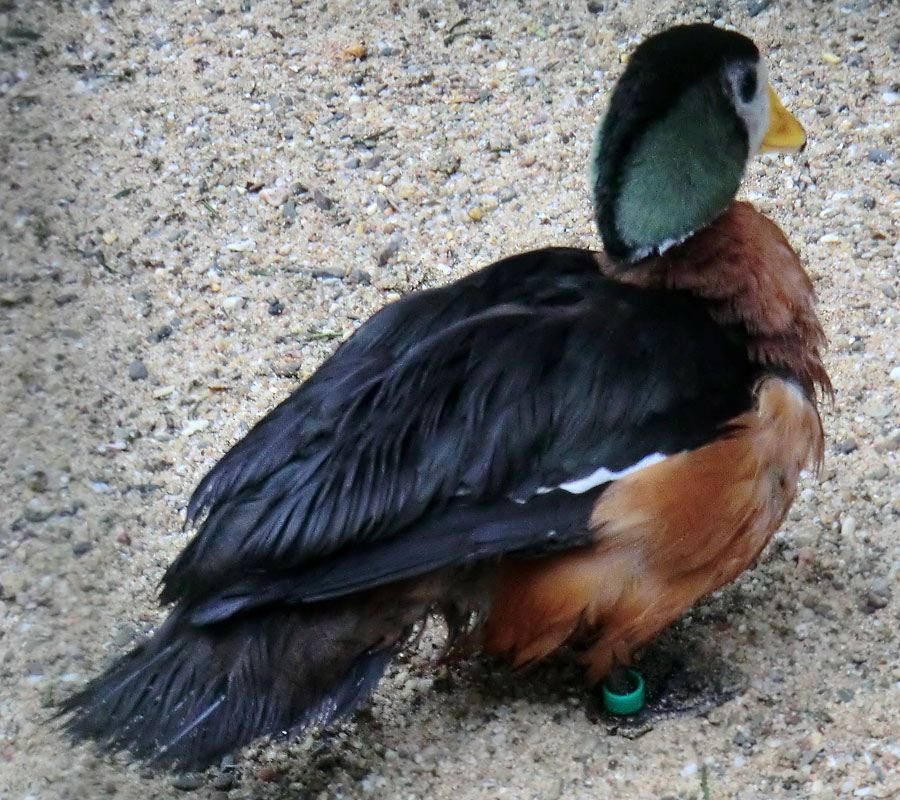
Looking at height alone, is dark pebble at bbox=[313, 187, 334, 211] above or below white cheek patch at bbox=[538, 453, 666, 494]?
above

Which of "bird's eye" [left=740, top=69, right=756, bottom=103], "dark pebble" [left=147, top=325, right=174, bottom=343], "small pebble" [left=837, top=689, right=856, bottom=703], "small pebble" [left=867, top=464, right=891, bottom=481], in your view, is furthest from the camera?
"dark pebble" [left=147, top=325, right=174, bottom=343]

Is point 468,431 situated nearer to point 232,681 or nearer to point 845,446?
point 232,681

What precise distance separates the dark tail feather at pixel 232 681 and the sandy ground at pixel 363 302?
0.13m

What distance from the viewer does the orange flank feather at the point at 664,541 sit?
221cm

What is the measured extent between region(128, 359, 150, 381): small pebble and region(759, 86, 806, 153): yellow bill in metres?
1.70

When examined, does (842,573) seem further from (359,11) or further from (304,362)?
(359,11)

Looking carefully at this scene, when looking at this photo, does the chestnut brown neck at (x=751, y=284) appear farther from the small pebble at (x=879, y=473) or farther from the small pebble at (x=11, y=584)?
the small pebble at (x=11, y=584)

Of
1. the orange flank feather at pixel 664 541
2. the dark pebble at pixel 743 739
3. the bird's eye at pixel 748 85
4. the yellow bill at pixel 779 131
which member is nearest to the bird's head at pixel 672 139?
the bird's eye at pixel 748 85

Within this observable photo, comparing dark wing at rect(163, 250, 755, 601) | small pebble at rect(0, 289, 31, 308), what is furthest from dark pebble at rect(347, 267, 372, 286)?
dark wing at rect(163, 250, 755, 601)

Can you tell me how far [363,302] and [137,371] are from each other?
0.66 meters

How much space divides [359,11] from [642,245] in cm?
224

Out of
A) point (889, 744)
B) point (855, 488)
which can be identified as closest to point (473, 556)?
point (889, 744)

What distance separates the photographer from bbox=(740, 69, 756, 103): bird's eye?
97.7 inches

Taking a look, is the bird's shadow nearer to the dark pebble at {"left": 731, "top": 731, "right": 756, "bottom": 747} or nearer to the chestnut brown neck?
the dark pebble at {"left": 731, "top": 731, "right": 756, "bottom": 747}
